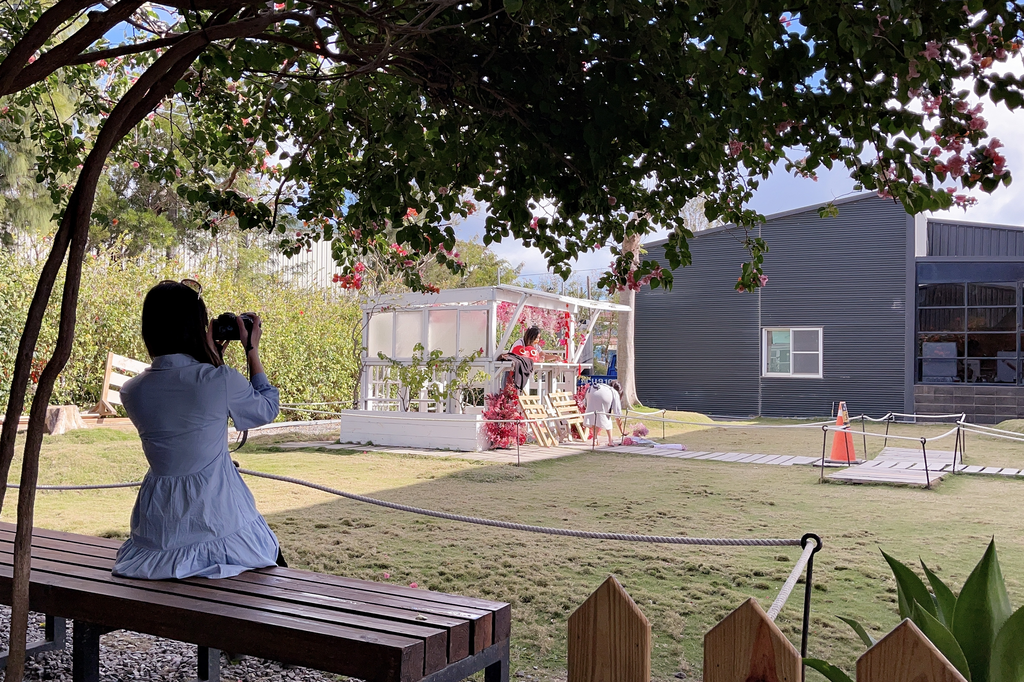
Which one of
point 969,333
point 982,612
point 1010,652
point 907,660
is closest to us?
point 907,660

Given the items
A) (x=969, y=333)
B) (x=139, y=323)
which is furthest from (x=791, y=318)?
(x=139, y=323)

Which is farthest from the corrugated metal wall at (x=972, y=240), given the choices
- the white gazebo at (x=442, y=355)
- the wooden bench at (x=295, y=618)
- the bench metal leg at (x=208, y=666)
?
the wooden bench at (x=295, y=618)

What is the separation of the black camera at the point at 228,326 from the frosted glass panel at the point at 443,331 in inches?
447

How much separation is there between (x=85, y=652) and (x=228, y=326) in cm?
126

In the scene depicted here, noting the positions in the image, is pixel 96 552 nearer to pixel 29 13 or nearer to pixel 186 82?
pixel 186 82

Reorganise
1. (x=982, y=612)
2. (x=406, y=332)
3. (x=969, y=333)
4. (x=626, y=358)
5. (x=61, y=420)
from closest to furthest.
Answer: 1. (x=982, y=612)
2. (x=61, y=420)
3. (x=406, y=332)
4. (x=969, y=333)
5. (x=626, y=358)

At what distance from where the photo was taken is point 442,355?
47.8 ft

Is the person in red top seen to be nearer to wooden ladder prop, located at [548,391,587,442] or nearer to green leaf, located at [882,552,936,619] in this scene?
wooden ladder prop, located at [548,391,587,442]

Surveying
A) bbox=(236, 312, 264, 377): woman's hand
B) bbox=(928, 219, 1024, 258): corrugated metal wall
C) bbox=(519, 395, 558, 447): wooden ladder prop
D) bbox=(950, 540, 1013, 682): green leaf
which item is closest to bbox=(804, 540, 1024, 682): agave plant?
bbox=(950, 540, 1013, 682): green leaf

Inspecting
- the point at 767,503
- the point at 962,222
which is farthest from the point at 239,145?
the point at 962,222

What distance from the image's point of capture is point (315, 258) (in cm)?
3394

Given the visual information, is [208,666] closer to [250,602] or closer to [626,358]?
[250,602]

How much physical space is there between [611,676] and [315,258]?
109 feet

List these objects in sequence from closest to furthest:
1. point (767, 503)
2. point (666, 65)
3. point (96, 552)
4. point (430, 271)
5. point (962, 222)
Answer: point (666, 65), point (96, 552), point (767, 503), point (962, 222), point (430, 271)
